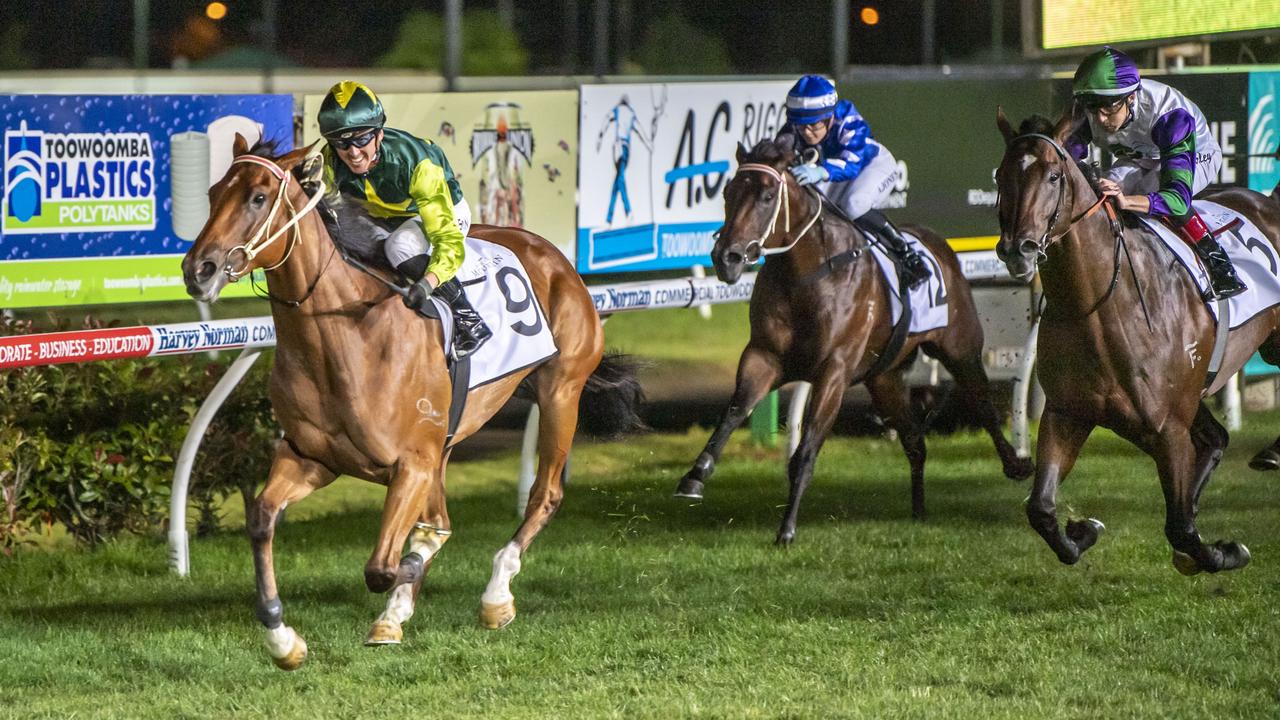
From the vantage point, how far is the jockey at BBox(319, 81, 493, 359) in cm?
433

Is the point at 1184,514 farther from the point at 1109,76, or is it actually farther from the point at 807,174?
the point at 807,174

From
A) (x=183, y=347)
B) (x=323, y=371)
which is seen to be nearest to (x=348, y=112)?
(x=323, y=371)

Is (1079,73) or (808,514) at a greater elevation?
(1079,73)

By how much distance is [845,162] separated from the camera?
6.69 metres

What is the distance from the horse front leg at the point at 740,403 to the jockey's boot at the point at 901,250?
0.72m

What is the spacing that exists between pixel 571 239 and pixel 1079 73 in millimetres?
2747

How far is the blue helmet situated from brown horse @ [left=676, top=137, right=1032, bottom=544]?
252mm

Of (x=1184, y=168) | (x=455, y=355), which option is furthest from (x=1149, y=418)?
→ (x=455, y=355)

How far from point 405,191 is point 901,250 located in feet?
8.99

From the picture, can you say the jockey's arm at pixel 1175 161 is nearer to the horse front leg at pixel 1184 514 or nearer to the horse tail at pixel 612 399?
the horse front leg at pixel 1184 514

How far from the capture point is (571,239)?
7324mm

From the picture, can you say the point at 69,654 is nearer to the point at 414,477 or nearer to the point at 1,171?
the point at 414,477

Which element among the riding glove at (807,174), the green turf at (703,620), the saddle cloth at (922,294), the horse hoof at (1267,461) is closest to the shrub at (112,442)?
the green turf at (703,620)

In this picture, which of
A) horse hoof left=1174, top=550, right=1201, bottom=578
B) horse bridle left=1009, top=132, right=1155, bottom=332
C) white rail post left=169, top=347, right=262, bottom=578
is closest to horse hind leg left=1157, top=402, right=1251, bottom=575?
horse hoof left=1174, top=550, right=1201, bottom=578
